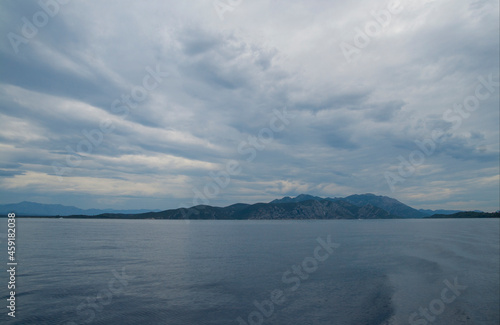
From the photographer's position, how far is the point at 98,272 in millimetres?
48469

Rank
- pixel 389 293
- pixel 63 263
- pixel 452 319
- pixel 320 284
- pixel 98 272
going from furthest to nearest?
pixel 63 263 → pixel 98 272 → pixel 320 284 → pixel 389 293 → pixel 452 319

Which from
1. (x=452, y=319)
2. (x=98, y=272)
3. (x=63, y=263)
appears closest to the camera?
(x=452, y=319)

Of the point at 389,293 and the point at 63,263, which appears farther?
the point at 63,263

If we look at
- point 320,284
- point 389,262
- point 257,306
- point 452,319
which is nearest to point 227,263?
point 320,284

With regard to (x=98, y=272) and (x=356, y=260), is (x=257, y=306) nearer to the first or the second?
(x=98, y=272)

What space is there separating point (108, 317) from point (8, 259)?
46659 millimetres

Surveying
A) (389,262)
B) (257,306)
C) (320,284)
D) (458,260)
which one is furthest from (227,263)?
(458,260)

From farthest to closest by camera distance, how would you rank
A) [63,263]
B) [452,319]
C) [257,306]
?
[63,263] → [257,306] → [452,319]

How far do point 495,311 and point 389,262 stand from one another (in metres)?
29.9

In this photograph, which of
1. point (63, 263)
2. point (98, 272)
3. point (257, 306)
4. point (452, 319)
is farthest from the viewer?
point (63, 263)

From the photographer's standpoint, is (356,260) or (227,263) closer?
(227,263)

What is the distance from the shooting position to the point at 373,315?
29625mm

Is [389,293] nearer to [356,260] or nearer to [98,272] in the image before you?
[356,260]

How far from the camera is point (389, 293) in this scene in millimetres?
37531
